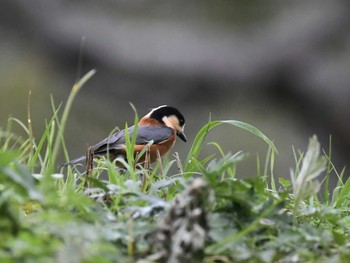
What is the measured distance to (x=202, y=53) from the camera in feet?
27.9

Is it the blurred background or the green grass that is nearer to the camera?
the green grass

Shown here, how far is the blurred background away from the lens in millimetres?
8266

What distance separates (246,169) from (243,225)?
5.30 metres

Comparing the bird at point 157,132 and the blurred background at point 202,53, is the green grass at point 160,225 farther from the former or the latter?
the blurred background at point 202,53

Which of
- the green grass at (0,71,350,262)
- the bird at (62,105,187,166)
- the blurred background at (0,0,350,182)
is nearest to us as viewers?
the green grass at (0,71,350,262)

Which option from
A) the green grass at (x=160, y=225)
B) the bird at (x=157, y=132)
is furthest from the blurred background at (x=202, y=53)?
the green grass at (x=160, y=225)

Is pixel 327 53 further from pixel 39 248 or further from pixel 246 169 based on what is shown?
pixel 39 248

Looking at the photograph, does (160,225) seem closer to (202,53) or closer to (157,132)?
(157,132)

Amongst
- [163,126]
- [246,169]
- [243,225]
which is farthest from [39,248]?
[246,169]

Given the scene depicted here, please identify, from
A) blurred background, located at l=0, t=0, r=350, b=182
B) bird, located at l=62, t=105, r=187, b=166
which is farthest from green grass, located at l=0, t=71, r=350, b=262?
blurred background, located at l=0, t=0, r=350, b=182

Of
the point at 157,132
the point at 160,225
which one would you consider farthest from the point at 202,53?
the point at 160,225

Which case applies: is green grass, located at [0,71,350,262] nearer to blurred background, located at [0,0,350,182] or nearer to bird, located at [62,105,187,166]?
bird, located at [62,105,187,166]

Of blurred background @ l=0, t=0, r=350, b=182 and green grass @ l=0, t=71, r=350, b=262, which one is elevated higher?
green grass @ l=0, t=71, r=350, b=262

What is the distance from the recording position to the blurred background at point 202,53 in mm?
8266
